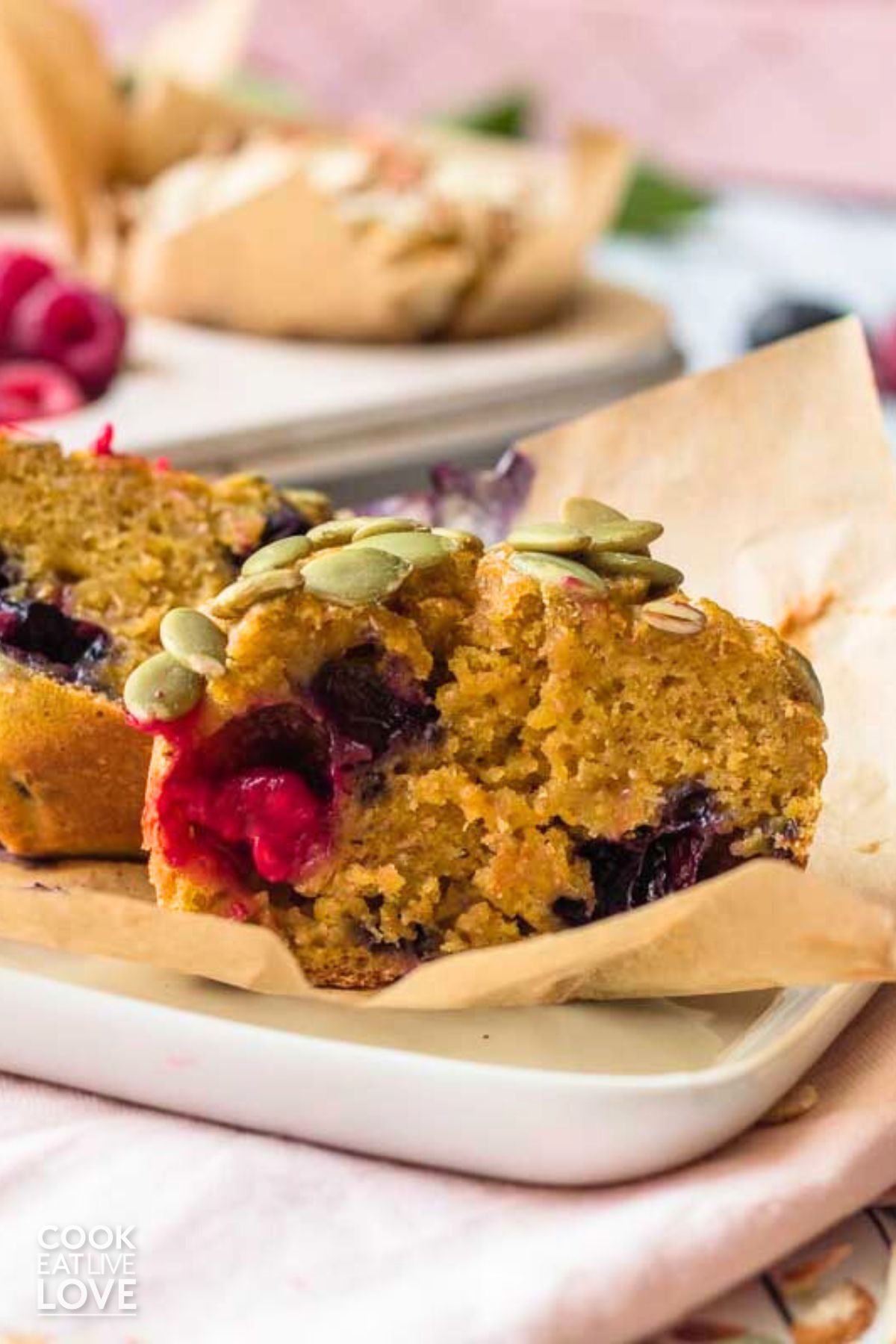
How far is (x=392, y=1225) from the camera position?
1129mm

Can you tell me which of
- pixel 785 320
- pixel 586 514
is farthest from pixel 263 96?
pixel 586 514

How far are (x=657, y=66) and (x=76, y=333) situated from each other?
3.03 metres

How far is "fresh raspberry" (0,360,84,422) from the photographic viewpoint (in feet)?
7.96

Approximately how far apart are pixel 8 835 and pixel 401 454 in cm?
120

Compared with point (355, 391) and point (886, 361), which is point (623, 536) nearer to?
point (355, 391)

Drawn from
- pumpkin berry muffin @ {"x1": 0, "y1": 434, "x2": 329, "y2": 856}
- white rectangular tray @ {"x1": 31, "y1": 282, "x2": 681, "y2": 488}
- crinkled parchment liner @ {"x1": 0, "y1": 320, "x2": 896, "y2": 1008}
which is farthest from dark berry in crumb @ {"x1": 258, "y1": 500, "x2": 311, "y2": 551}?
white rectangular tray @ {"x1": 31, "y1": 282, "x2": 681, "y2": 488}

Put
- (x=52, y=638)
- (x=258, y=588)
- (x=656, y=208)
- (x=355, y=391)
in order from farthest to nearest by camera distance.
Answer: (x=656, y=208)
(x=355, y=391)
(x=52, y=638)
(x=258, y=588)

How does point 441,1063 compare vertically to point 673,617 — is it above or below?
below

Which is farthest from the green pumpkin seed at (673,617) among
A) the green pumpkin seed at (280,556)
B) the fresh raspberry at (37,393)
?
the fresh raspberry at (37,393)

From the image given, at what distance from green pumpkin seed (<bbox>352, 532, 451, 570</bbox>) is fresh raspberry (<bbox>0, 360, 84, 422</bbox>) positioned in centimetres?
122

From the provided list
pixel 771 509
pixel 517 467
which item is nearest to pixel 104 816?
pixel 517 467

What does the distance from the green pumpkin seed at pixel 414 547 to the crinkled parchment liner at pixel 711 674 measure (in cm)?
25

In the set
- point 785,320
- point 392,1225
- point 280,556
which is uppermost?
point 280,556

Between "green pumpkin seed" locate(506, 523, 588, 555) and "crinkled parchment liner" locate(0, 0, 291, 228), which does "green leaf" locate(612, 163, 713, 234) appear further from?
"green pumpkin seed" locate(506, 523, 588, 555)
